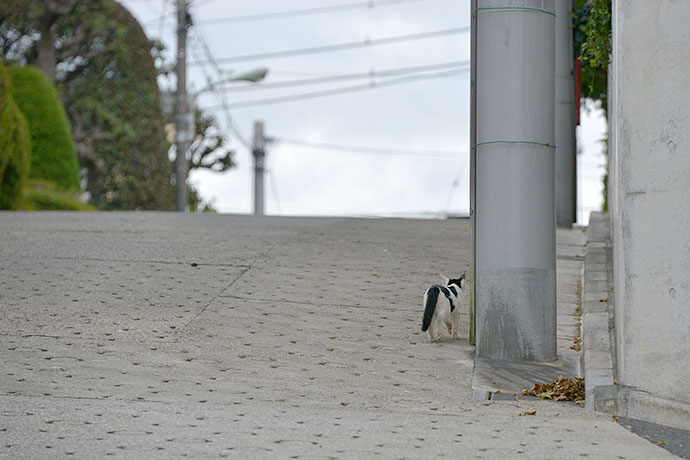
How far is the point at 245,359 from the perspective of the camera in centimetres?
773

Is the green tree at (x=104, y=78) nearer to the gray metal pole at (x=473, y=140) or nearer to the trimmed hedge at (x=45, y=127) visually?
the trimmed hedge at (x=45, y=127)

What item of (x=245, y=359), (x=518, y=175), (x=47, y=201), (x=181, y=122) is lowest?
(x=245, y=359)

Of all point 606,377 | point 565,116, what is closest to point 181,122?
point 565,116

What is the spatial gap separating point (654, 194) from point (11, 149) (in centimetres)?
1614

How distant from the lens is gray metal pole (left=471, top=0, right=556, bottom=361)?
312 inches

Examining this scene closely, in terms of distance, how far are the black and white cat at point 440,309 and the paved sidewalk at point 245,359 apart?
162 millimetres

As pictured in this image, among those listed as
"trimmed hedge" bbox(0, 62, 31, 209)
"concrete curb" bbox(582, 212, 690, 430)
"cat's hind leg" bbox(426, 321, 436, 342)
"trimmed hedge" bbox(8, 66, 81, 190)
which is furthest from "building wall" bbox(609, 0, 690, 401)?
"trimmed hedge" bbox(8, 66, 81, 190)

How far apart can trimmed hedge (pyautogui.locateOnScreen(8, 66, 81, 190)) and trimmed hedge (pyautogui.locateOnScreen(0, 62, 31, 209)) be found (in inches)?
168

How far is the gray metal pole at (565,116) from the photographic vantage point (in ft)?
52.6

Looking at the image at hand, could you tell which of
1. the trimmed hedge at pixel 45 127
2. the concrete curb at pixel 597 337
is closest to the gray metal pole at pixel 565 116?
the concrete curb at pixel 597 337

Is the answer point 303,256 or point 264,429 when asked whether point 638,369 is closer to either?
point 264,429

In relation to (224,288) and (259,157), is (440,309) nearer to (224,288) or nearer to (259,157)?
(224,288)

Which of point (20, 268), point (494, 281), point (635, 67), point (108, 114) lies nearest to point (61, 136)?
point (108, 114)

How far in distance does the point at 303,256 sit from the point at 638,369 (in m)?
5.84
